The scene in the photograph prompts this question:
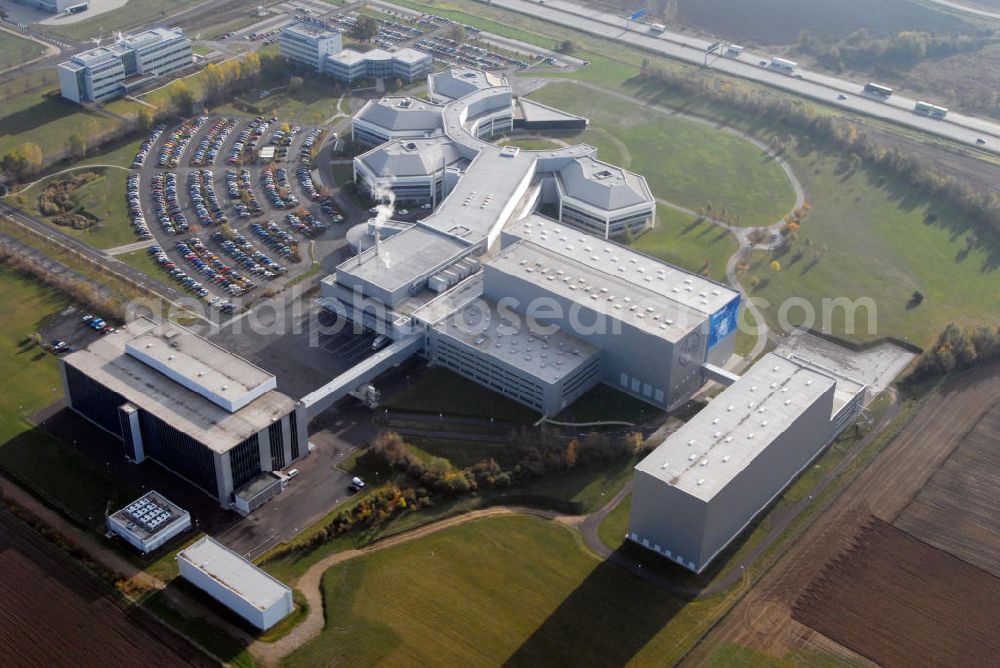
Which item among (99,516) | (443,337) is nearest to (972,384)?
(443,337)

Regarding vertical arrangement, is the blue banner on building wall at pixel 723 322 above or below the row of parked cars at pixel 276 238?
above

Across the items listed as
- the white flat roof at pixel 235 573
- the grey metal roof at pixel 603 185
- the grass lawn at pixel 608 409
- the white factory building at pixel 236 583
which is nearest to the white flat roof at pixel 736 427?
the grass lawn at pixel 608 409

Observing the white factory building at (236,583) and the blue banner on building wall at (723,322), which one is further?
the blue banner on building wall at (723,322)

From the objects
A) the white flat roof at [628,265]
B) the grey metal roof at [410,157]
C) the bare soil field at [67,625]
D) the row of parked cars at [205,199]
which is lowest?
the bare soil field at [67,625]

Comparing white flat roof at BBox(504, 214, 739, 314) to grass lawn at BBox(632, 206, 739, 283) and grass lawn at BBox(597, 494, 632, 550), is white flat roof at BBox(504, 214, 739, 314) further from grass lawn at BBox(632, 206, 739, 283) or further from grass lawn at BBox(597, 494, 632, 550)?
grass lawn at BBox(597, 494, 632, 550)

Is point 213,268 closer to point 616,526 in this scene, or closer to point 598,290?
point 598,290

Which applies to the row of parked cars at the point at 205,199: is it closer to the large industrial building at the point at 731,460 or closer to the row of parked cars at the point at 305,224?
the row of parked cars at the point at 305,224

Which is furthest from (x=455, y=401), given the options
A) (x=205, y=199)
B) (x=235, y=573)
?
(x=205, y=199)
